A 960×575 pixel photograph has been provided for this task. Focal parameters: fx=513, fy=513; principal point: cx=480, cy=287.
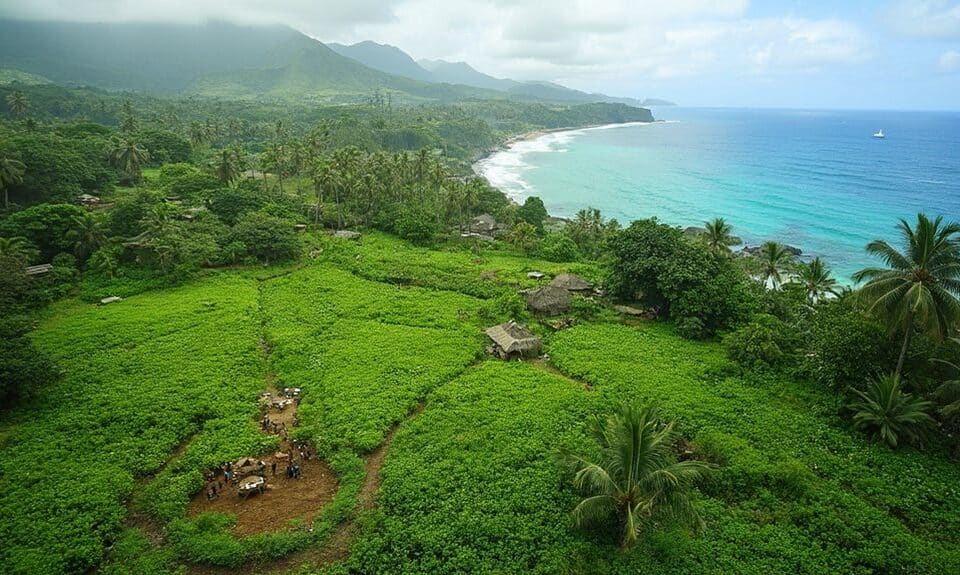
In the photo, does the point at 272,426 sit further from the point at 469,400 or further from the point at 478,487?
the point at 478,487

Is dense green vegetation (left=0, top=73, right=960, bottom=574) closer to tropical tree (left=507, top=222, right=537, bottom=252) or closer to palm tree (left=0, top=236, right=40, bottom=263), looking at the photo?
palm tree (left=0, top=236, right=40, bottom=263)

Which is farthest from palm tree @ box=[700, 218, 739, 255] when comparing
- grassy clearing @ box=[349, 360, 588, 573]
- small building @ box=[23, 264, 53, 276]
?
small building @ box=[23, 264, 53, 276]

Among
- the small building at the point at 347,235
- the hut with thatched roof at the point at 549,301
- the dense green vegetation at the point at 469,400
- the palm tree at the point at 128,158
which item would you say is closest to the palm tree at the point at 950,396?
the dense green vegetation at the point at 469,400

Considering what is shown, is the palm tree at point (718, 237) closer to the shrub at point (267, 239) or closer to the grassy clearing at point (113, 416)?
the grassy clearing at point (113, 416)

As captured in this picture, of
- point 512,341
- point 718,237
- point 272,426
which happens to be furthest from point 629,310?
point 272,426

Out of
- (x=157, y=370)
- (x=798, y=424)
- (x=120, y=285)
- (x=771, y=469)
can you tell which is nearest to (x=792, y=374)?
(x=798, y=424)
